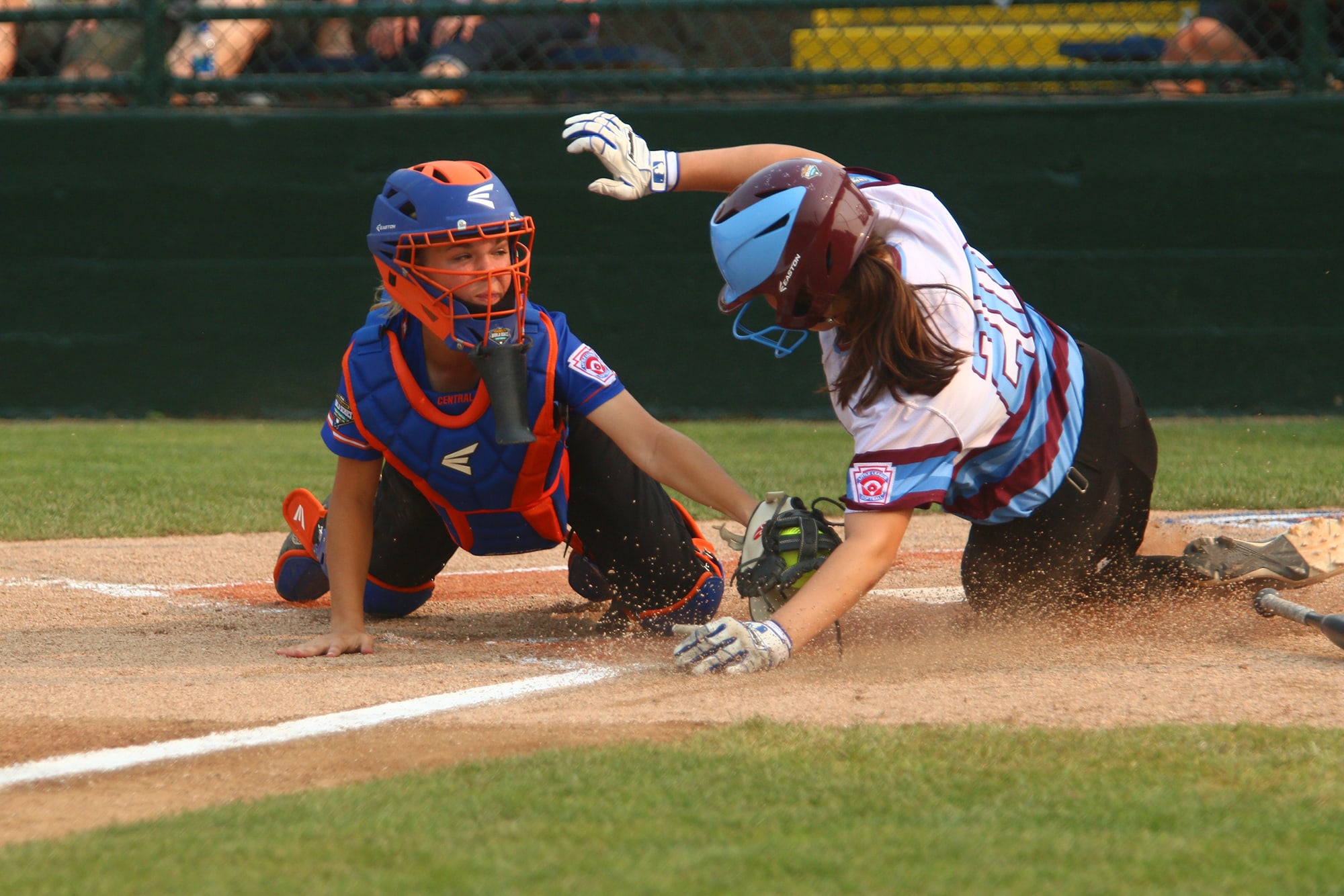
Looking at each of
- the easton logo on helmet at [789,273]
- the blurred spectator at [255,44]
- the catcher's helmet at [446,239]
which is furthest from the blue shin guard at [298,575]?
the blurred spectator at [255,44]

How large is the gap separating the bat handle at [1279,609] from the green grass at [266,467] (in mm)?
2401

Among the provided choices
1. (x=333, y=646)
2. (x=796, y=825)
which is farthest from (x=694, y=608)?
(x=796, y=825)

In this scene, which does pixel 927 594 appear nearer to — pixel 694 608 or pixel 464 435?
pixel 694 608

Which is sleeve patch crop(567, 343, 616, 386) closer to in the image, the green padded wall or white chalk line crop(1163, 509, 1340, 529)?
white chalk line crop(1163, 509, 1340, 529)

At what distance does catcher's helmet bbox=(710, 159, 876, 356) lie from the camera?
119 inches

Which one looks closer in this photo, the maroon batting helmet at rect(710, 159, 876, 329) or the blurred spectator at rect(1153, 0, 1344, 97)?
the maroon batting helmet at rect(710, 159, 876, 329)

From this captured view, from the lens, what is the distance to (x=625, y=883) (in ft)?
6.37

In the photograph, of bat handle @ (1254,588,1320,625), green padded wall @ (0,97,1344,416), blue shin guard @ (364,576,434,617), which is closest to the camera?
bat handle @ (1254,588,1320,625)

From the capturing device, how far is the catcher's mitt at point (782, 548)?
11.0 ft

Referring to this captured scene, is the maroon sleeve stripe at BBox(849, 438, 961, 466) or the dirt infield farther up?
the maroon sleeve stripe at BBox(849, 438, 961, 466)

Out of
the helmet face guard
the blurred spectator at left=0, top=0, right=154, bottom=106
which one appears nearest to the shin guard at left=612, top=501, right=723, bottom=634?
the helmet face guard

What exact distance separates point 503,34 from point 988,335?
6.98 metres

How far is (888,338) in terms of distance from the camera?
9.95ft

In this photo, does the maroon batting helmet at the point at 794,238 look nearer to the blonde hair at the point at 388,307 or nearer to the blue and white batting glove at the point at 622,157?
the blue and white batting glove at the point at 622,157
